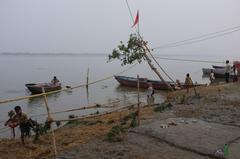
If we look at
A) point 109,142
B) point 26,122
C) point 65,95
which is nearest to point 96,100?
point 65,95

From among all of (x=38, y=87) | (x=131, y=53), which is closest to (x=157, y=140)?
(x=131, y=53)

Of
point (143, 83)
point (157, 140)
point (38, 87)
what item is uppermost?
point (143, 83)

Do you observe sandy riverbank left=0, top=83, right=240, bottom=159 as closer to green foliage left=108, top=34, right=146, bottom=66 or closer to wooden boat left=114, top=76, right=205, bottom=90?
green foliage left=108, top=34, right=146, bottom=66

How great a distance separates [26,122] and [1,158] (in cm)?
153

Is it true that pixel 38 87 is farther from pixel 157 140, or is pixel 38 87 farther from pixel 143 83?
pixel 157 140

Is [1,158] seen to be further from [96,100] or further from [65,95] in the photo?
[65,95]

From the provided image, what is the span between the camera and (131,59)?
17297 mm

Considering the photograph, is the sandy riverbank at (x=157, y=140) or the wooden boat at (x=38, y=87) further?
the wooden boat at (x=38, y=87)

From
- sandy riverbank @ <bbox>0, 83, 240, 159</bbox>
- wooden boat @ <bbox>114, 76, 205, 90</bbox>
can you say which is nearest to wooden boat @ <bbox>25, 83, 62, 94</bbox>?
wooden boat @ <bbox>114, 76, 205, 90</bbox>

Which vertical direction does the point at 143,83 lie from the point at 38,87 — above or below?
above

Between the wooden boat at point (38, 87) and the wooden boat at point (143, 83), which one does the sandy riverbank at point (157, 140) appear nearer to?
the wooden boat at point (38, 87)

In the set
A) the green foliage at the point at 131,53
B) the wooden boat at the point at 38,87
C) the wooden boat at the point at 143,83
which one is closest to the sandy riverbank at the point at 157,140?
the green foliage at the point at 131,53

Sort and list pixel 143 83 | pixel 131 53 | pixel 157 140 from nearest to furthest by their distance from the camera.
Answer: pixel 157 140
pixel 131 53
pixel 143 83

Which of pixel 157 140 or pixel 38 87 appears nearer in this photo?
pixel 157 140
